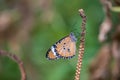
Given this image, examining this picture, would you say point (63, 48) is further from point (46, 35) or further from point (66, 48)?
point (46, 35)

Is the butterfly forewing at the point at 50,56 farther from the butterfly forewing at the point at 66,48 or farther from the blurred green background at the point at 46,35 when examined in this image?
the blurred green background at the point at 46,35

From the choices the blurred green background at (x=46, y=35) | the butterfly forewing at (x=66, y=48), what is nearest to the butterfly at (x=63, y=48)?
the butterfly forewing at (x=66, y=48)

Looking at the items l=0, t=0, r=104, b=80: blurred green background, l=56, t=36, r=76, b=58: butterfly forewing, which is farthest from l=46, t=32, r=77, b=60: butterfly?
l=0, t=0, r=104, b=80: blurred green background

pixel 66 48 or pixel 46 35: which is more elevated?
pixel 46 35

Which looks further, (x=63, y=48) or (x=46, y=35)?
Result: (x=46, y=35)

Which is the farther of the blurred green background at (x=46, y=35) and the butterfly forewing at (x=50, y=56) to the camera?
the blurred green background at (x=46, y=35)

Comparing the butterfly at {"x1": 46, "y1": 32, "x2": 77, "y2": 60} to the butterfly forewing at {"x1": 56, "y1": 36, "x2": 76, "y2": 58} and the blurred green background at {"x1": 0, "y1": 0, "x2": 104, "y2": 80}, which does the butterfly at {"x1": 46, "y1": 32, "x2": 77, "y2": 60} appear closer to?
the butterfly forewing at {"x1": 56, "y1": 36, "x2": 76, "y2": 58}

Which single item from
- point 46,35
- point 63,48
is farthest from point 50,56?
point 46,35
